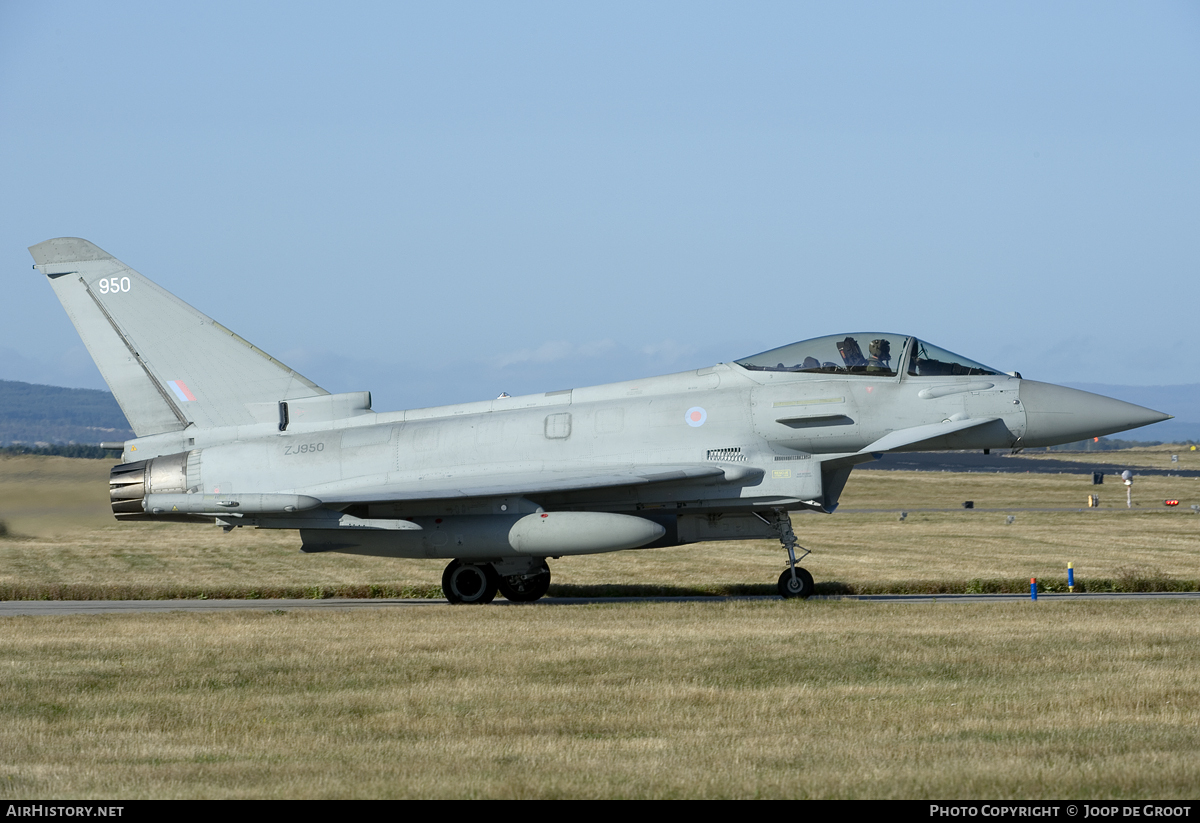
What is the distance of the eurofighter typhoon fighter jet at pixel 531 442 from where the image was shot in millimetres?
15852

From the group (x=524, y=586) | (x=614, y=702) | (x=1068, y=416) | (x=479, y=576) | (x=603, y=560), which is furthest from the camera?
(x=603, y=560)

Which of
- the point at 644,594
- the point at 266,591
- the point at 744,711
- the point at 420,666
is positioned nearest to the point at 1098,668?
the point at 744,711

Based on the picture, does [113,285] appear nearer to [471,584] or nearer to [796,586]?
[471,584]

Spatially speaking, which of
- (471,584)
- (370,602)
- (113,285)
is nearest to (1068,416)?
(471,584)

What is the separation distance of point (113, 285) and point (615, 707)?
42.8ft

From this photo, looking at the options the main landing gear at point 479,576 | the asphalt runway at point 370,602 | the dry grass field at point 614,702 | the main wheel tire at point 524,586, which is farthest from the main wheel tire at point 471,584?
the dry grass field at point 614,702

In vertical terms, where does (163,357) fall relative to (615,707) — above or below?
above

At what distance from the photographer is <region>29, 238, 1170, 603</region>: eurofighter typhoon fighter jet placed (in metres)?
15.9

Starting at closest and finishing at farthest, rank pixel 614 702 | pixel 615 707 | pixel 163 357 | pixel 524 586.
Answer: pixel 615 707 < pixel 614 702 < pixel 524 586 < pixel 163 357

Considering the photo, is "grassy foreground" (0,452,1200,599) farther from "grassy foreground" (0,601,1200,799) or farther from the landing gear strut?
"grassy foreground" (0,601,1200,799)

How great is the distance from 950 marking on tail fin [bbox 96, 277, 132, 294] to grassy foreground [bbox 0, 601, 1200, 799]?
612 cm

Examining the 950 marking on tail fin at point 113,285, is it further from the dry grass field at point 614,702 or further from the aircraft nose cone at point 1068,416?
the aircraft nose cone at point 1068,416

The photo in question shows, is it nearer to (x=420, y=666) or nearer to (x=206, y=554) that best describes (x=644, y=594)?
(x=420, y=666)

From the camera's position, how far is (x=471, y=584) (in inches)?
685
